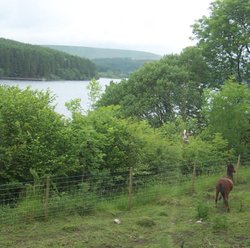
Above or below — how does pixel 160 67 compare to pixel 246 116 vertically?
above

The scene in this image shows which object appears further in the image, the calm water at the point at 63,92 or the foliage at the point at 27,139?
the calm water at the point at 63,92

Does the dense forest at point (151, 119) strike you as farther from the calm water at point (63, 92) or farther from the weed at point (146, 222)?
the weed at point (146, 222)

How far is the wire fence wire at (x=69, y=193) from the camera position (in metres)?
9.92

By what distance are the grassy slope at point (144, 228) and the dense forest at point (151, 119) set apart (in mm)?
1524

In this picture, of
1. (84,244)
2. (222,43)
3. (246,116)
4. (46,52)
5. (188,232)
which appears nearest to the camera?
(84,244)

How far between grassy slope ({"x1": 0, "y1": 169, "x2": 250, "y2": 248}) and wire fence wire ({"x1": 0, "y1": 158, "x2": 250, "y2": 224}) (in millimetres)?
237

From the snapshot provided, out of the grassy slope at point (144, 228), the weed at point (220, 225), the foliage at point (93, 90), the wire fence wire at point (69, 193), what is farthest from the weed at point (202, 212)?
the foliage at point (93, 90)

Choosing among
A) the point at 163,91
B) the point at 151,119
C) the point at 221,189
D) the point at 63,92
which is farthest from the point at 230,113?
the point at 63,92

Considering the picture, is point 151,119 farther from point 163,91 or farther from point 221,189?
point 221,189

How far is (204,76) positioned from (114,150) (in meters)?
17.4

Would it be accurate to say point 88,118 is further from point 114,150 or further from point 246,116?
point 246,116

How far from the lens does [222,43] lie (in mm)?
27312

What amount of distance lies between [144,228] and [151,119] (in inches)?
756

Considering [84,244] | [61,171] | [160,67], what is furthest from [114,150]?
[160,67]
